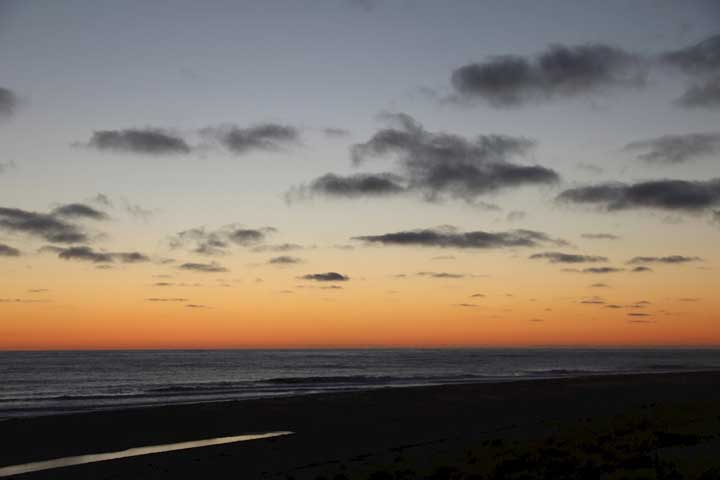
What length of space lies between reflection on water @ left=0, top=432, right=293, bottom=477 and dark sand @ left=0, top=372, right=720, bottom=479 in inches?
34.7

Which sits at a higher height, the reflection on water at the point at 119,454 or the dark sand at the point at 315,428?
the dark sand at the point at 315,428

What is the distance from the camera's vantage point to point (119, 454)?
84.6 ft

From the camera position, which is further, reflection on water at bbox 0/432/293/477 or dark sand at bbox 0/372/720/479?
reflection on water at bbox 0/432/293/477

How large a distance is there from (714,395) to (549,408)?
14006 millimetres

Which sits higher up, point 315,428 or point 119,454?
point 315,428

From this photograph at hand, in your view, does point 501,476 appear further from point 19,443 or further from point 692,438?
point 19,443

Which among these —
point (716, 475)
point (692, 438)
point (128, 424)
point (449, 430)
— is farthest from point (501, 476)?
point (128, 424)

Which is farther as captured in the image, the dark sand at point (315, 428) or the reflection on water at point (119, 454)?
the reflection on water at point (119, 454)

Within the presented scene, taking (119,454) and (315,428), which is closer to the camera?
(119,454)

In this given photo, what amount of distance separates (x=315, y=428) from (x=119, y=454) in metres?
9.49

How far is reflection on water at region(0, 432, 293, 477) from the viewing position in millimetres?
23109

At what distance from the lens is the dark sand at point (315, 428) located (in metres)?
22.3

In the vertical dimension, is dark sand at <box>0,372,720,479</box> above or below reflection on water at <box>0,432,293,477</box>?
above

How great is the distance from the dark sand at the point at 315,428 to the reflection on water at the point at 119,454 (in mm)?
882
